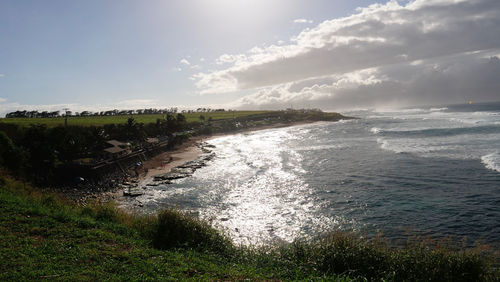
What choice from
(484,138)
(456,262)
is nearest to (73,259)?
(456,262)

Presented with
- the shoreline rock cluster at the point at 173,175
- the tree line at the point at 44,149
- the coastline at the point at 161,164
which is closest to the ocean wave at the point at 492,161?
the shoreline rock cluster at the point at 173,175

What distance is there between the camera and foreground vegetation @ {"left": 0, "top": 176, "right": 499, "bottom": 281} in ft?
33.8

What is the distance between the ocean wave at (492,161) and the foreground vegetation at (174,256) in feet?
74.7

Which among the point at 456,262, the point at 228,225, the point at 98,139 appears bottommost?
the point at 228,225

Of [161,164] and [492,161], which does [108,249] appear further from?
[492,161]

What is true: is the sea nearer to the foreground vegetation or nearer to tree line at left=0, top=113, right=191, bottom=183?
the foreground vegetation

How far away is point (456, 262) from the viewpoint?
11.8m

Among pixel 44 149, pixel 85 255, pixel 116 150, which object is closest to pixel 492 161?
pixel 85 255

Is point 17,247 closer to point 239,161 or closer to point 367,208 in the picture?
point 367,208

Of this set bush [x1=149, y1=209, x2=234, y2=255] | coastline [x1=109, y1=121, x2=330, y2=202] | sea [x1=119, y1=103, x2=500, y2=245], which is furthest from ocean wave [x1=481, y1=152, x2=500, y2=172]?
coastline [x1=109, y1=121, x2=330, y2=202]

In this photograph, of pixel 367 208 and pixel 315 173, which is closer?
pixel 367 208

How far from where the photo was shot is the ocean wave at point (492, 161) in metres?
33.5

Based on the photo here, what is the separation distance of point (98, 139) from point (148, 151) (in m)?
9.63

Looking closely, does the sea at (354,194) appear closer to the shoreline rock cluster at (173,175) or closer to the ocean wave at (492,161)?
the ocean wave at (492,161)
